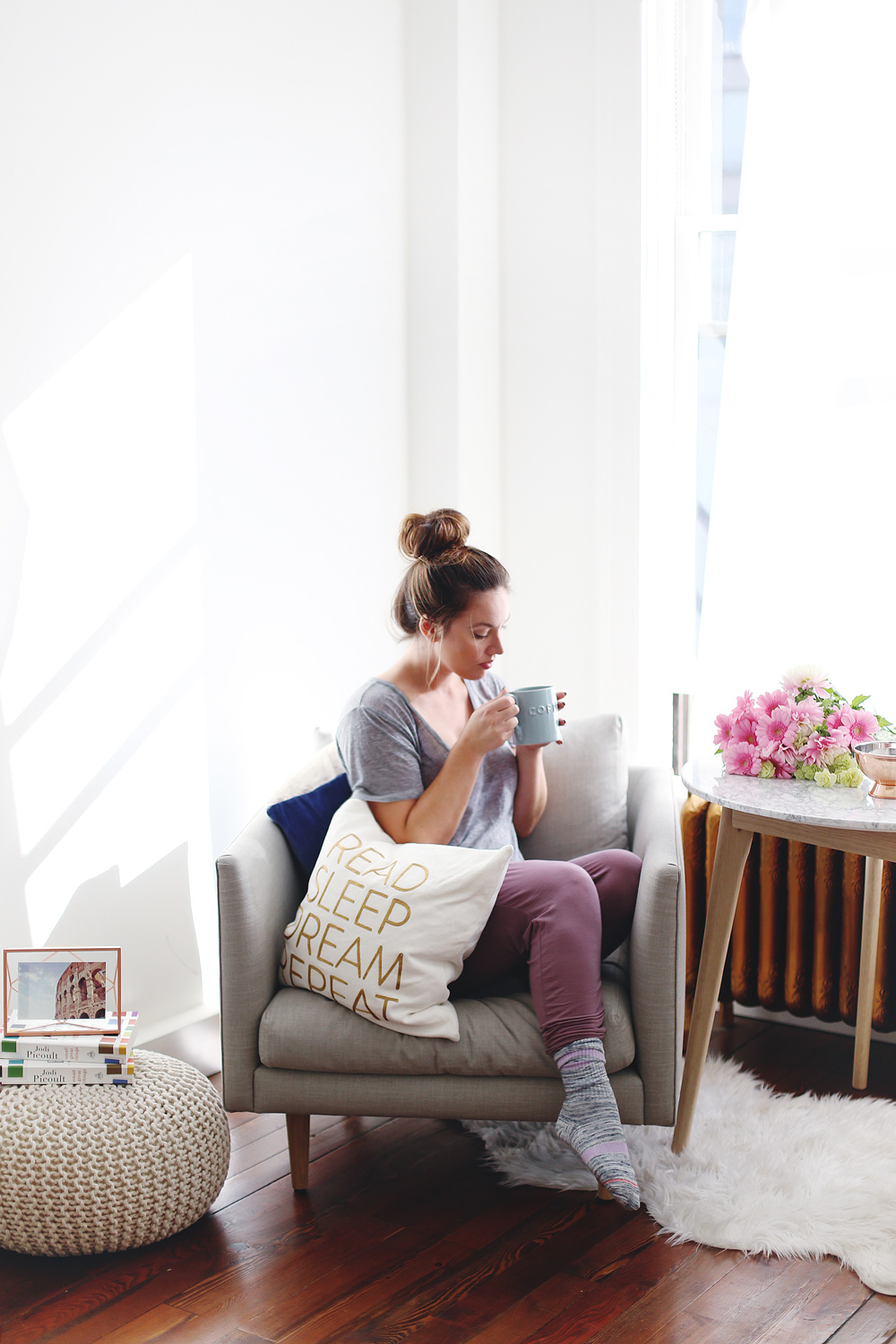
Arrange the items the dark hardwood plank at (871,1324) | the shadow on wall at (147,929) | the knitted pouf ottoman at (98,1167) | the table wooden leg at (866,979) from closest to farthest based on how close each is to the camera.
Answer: the dark hardwood plank at (871,1324), the knitted pouf ottoman at (98,1167), the shadow on wall at (147,929), the table wooden leg at (866,979)

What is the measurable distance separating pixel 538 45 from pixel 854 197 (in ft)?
2.85

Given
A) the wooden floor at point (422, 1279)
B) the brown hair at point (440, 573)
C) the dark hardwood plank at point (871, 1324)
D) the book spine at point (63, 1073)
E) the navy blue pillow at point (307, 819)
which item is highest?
the brown hair at point (440, 573)

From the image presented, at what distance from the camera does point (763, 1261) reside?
1.64 metres

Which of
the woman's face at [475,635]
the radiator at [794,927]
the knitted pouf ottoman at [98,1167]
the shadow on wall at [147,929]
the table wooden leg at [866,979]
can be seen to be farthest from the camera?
the radiator at [794,927]

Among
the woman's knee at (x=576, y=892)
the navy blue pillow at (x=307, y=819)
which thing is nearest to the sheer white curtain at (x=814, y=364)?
the woman's knee at (x=576, y=892)

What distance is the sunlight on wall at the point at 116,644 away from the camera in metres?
1.92

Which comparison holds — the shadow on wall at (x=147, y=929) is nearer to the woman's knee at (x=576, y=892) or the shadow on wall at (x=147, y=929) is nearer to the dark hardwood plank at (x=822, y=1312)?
the woman's knee at (x=576, y=892)

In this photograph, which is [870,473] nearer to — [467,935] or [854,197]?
[854,197]

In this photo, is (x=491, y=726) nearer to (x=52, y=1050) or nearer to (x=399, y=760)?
(x=399, y=760)

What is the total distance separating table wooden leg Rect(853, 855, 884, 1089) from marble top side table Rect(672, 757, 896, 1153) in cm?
42

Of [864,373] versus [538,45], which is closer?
[864,373]

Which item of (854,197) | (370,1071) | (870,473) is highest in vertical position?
(854,197)

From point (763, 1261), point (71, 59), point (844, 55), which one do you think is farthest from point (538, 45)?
point (763, 1261)

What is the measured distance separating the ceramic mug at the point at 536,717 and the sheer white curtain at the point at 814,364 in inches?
33.0
